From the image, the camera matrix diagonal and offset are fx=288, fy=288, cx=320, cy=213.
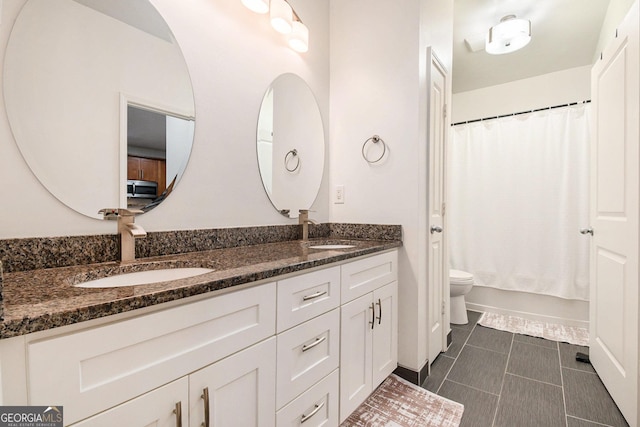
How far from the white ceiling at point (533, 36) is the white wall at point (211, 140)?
5.15ft

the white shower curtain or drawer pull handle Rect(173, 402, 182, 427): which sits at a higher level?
the white shower curtain

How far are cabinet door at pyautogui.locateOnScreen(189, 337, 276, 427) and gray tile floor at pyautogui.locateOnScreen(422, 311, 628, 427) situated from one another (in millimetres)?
1106

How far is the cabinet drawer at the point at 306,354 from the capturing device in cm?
95

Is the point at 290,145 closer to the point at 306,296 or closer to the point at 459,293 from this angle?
the point at 306,296

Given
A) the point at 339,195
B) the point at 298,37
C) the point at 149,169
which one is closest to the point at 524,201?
the point at 339,195

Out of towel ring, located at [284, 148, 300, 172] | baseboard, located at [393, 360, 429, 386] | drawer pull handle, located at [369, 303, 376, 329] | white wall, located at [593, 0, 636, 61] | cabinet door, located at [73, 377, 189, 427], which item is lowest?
baseboard, located at [393, 360, 429, 386]

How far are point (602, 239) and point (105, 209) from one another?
2606mm

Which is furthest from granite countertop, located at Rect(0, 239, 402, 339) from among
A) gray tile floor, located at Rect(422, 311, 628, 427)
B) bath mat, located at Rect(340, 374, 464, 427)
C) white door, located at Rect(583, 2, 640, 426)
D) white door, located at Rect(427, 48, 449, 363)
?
white door, located at Rect(583, 2, 640, 426)

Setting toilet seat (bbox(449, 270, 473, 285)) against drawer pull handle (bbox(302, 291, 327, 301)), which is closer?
drawer pull handle (bbox(302, 291, 327, 301))

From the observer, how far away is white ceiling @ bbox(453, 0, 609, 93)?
2.15 meters

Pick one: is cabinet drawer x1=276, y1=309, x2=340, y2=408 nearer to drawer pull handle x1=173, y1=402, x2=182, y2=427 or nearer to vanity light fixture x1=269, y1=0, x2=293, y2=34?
drawer pull handle x1=173, y1=402, x2=182, y2=427

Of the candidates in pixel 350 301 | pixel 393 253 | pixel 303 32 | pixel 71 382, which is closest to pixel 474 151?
pixel 393 253

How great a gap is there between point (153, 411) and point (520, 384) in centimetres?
198

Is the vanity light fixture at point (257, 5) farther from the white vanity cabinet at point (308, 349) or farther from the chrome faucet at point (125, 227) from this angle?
the white vanity cabinet at point (308, 349)
